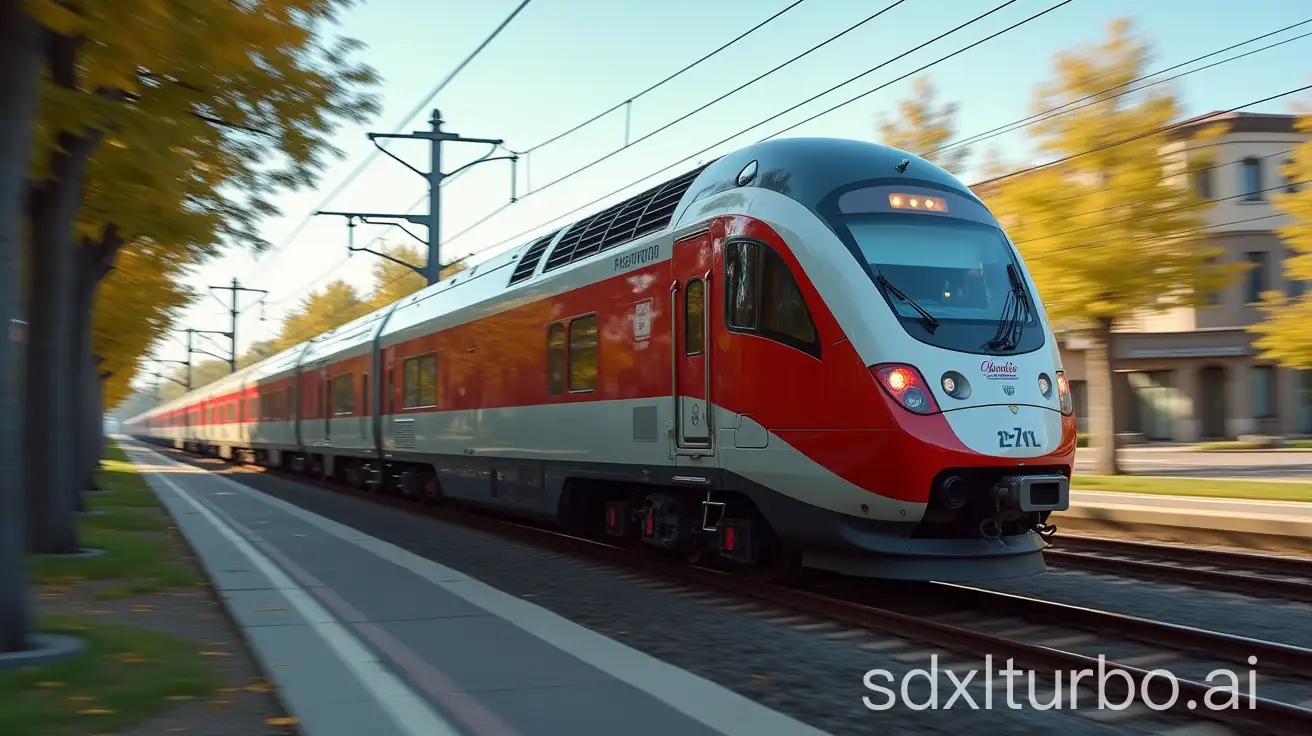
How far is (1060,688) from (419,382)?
40.5ft

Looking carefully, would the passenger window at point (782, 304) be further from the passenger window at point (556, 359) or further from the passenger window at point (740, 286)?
the passenger window at point (556, 359)

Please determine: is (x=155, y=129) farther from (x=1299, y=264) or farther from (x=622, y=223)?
(x=1299, y=264)

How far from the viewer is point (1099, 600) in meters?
8.38

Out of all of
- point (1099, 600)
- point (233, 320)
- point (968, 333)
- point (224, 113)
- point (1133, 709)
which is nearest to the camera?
point (1133, 709)

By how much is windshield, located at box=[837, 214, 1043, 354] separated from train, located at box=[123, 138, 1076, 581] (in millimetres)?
17

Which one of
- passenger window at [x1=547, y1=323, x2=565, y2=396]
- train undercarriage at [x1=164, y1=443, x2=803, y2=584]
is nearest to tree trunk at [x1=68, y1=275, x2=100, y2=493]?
passenger window at [x1=547, y1=323, x2=565, y2=396]

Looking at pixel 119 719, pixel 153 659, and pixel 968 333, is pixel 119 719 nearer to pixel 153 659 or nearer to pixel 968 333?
pixel 153 659

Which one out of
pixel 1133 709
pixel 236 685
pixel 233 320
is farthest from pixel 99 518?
pixel 233 320

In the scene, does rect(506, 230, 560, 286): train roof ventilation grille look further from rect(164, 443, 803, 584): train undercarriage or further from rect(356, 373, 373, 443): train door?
rect(356, 373, 373, 443): train door

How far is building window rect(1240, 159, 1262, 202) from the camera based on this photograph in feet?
125

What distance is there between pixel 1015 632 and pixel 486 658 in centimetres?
351

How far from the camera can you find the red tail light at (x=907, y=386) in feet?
24.0

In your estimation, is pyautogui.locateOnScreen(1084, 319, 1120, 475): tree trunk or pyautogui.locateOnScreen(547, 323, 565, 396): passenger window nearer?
pyautogui.locateOnScreen(547, 323, 565, 396): passenger window

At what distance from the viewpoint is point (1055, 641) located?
7.00m
